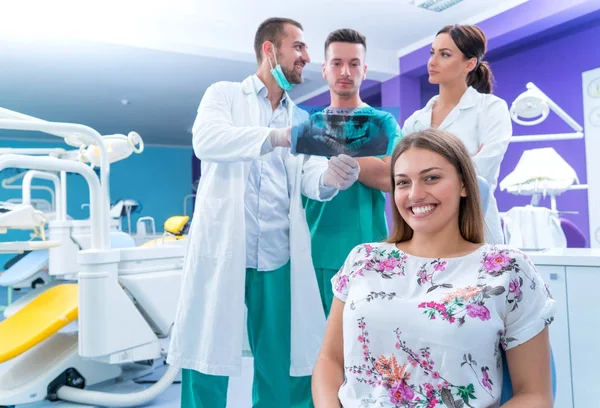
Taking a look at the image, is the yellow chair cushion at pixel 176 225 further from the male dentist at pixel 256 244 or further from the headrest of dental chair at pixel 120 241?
the male dentist at pixel 256 244

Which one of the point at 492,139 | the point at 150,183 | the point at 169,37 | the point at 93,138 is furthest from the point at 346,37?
the point at 150,183

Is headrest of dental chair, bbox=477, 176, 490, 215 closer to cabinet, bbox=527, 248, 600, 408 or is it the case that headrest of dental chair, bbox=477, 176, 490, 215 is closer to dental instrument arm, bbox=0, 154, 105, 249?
cabinet, bbox=527, 248, 600, 408

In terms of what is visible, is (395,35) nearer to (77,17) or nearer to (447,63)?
(77,17)

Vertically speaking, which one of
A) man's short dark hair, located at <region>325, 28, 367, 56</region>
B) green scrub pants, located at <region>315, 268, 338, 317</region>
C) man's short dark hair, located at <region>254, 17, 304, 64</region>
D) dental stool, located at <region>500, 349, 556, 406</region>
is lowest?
dental stool, located at <region>500, 349, 556, 406</region>

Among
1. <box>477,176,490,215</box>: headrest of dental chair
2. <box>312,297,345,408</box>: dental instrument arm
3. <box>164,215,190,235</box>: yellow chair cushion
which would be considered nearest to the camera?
<box>312,297,345,408</box>: dental instrument arm

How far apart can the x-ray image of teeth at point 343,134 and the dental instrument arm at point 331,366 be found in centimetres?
39

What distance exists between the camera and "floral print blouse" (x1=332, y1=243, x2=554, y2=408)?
0.94 metres

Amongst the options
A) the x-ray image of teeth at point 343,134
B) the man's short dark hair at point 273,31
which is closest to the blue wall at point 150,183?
the man's short dark hair at point 273,31

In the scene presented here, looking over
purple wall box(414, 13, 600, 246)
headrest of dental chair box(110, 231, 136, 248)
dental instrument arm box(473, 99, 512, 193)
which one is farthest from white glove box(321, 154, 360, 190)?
purple wall box(414, 13, 600, 246)

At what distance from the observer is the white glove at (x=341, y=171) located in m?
1.49

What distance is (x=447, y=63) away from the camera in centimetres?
187

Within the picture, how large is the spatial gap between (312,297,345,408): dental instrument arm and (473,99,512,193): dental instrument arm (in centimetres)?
79

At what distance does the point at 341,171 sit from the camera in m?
1.52

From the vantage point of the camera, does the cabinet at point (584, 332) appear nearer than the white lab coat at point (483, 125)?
No
